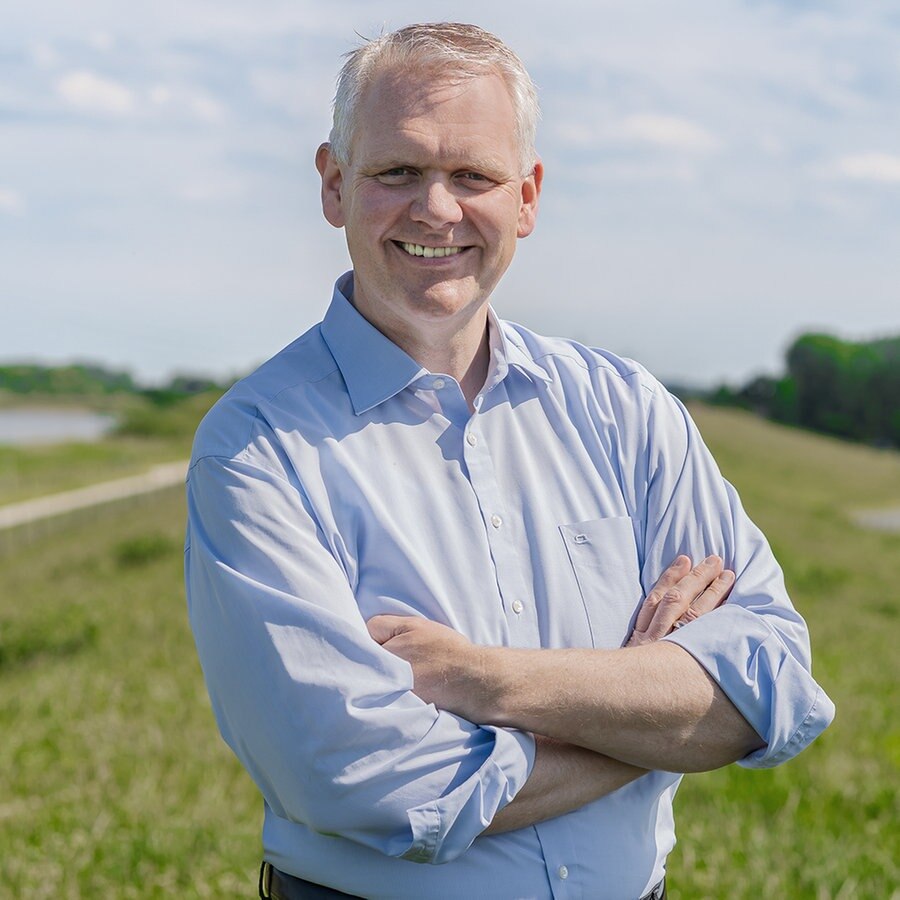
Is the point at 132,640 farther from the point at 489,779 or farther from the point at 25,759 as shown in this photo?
the point at 489,779

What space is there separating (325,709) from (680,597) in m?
0.73

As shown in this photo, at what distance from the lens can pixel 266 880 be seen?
2.51 m

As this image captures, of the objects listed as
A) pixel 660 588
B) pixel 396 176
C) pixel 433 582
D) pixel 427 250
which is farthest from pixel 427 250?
pixel 660 588

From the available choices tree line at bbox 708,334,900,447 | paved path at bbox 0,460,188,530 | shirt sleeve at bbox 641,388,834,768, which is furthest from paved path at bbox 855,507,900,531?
shirt sleeve at bbox 641,388,834,768

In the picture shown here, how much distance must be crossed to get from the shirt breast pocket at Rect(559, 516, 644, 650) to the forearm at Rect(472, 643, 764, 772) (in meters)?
0.12

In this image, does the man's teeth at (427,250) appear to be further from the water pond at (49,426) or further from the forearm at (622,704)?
the water pond at (49,426)

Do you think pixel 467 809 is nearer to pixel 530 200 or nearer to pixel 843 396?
pixel 530 200

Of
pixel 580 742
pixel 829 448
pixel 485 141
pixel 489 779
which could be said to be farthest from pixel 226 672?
pixel 829 448

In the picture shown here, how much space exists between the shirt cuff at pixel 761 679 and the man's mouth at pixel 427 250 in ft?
2.69

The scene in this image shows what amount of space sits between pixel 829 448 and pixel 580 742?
8157 cm

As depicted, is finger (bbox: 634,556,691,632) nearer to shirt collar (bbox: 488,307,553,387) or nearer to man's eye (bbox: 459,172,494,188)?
shirt collar (bbox: 488,307,553,387)

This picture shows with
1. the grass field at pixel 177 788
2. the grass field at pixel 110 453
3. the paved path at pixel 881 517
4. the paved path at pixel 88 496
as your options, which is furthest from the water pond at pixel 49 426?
the grass field at pixel 177 788

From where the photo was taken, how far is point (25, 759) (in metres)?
6.23

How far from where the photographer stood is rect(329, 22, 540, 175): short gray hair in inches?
91.4
